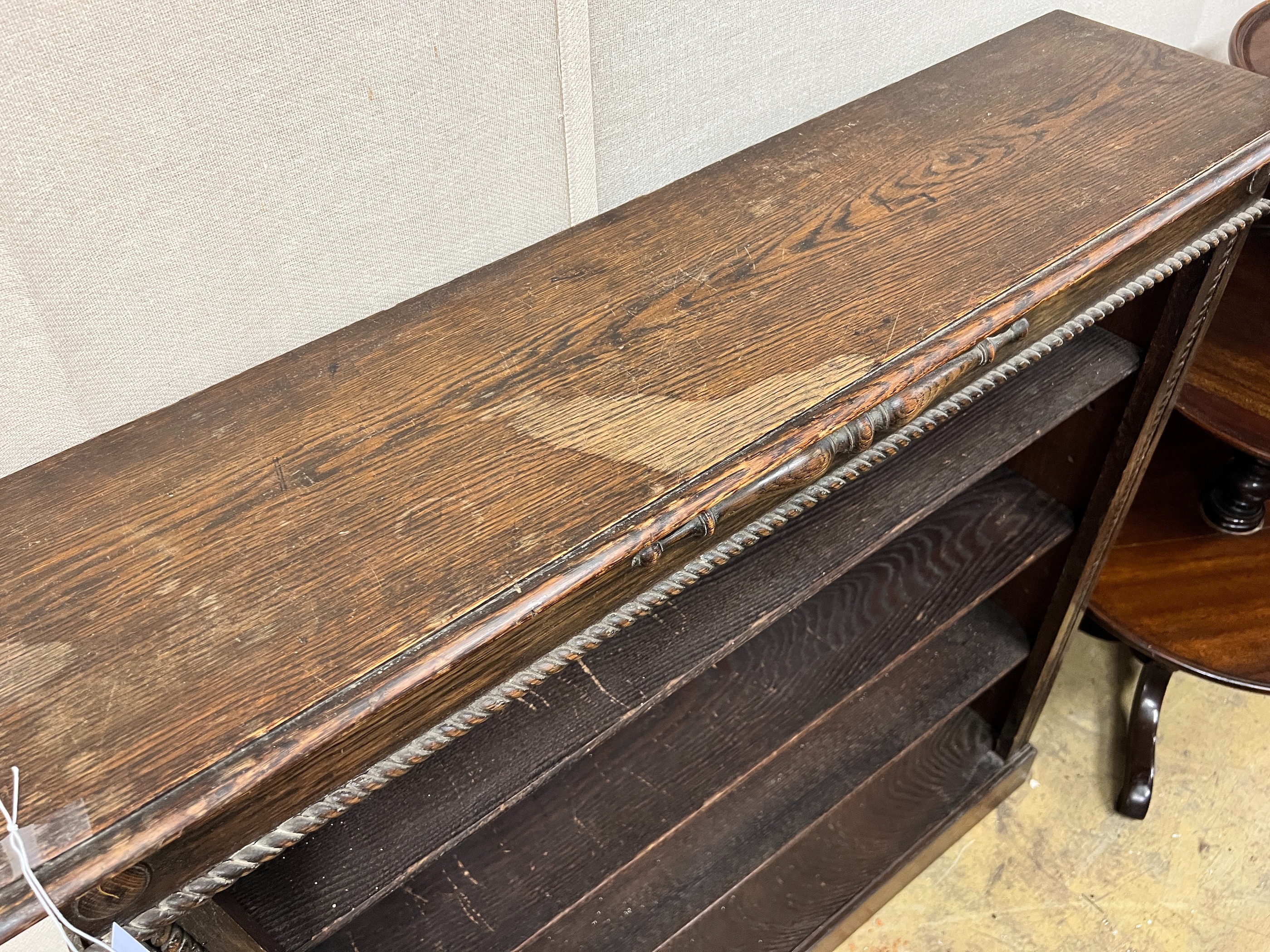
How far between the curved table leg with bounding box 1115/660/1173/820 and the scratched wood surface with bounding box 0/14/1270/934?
0.94 metres

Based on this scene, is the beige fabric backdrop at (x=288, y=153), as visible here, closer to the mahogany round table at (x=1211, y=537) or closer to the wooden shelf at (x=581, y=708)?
the wooden shelf at (x=581, y=708)

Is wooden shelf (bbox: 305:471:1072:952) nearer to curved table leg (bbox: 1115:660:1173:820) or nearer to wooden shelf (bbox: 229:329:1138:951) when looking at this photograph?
wooden shelf (bbox: 229:329:1138:951)

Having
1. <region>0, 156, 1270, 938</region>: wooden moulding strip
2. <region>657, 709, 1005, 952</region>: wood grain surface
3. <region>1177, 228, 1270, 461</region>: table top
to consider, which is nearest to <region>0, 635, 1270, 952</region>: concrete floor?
<region>657, 709, 1005, 952</region>: wood grain surface

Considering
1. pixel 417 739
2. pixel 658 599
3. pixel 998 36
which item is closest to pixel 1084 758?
pixel 998 36

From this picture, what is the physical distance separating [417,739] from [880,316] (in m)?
0.39

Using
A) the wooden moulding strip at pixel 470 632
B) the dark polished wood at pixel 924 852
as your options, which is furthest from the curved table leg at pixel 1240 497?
the wooden moulding strip at pixel 470 632

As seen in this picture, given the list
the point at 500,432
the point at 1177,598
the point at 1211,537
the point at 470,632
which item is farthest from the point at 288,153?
the point at 1211,537

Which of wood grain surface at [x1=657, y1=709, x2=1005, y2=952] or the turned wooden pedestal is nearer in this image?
wood grain surface at [x1=657, y1=709, x2=1005, y2=952]

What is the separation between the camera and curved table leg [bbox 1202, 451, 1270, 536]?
1401 mm

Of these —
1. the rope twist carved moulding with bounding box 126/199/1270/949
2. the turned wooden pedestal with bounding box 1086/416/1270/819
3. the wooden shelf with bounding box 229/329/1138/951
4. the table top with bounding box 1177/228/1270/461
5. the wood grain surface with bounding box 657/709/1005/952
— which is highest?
the rope twist carved moulding with bounding box 126/199/1270/949

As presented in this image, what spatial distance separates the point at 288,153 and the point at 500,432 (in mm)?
219

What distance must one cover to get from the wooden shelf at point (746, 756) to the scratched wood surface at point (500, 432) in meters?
0.28

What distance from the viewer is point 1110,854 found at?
1393 mm

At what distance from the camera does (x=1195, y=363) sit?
1236mm
